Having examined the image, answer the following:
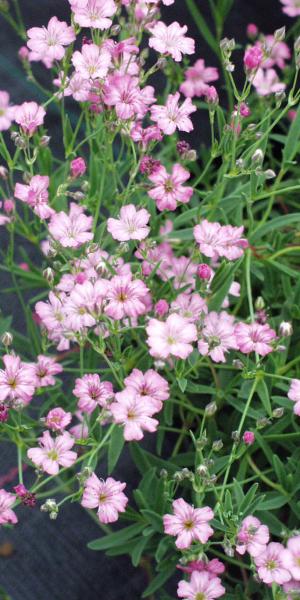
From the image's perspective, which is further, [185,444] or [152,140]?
[185,444]

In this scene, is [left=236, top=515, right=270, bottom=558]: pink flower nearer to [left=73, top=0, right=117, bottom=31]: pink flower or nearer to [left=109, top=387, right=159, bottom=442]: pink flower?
[left=109, top=387, right=159, bottom=442]: pink flower

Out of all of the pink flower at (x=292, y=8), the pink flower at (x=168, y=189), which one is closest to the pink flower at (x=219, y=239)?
the pink flower at (x=168, y=189)

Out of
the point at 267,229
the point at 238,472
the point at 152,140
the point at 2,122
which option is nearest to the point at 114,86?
the point at 152,140

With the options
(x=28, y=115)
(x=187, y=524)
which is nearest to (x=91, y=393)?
(x=187, y=524)

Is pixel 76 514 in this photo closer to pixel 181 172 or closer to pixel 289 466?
pixel 289 466

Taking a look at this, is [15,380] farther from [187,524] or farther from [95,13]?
[95,13]
